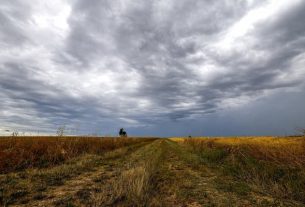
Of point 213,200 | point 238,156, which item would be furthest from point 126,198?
point 238,156

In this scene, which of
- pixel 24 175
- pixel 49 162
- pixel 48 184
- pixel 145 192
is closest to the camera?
pixel 145 192

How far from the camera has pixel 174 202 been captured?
15.3 feet

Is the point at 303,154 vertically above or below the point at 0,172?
above

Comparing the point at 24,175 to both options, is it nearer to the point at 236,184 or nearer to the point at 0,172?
the point at 0,172

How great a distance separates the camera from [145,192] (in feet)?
16.7

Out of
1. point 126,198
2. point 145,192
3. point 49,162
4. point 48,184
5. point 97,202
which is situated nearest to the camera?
point 97,202

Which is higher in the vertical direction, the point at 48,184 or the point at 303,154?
the point at 303,154

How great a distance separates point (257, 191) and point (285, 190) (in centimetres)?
80

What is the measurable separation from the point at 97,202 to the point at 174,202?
1740mm

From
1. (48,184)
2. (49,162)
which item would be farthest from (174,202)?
(49,162)

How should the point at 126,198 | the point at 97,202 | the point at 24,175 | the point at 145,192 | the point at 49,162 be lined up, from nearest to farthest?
1. the point at 97,202
2. the point at 126,198
3. the point at 145,192
4. the point at 24,175
5. the point at 49,162

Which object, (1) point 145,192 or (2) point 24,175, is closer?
(1) point 145,192

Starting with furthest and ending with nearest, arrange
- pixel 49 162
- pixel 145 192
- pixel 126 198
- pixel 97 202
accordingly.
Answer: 1. pixel 49 162
2. pixel 145 192
3. pixel 126 198
4. pixel 97 202

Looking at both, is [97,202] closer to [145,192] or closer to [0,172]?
[145,192]
